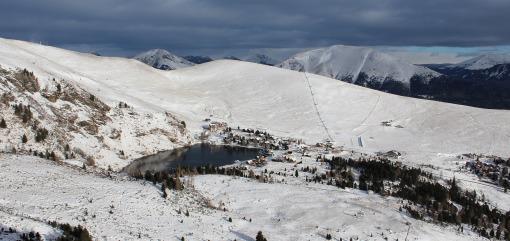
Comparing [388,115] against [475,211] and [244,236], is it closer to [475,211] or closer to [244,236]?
[475,211]

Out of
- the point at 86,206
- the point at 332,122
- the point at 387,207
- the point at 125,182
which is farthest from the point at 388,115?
the point at 86,206

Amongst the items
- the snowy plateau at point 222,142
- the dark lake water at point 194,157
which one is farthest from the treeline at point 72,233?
the dark lake water at point 194,157

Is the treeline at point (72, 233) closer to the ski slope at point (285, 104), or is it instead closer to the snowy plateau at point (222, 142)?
the snowy plateau at point (222, 142)

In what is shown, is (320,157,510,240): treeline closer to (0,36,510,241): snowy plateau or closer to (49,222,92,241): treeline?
(0,36,510,241): snowy plateau

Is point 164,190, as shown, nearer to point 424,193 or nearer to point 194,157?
point 424,193

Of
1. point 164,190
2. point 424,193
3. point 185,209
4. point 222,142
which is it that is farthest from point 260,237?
point 222,142

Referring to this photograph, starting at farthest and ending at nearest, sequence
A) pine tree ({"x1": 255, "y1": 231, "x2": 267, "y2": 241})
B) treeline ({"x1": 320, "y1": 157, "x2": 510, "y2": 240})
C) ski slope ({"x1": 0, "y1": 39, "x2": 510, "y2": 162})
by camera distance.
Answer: ski slope ({"x1": 0, "y1": 39, "x2": 510, "y2": 162}) < treeline ({"x1": 320, "y1": 157, "x2": 510, "y2": 240}) < pine tree ({"x1": 255, "y1": 231, "x2": 267, "y2": 241})

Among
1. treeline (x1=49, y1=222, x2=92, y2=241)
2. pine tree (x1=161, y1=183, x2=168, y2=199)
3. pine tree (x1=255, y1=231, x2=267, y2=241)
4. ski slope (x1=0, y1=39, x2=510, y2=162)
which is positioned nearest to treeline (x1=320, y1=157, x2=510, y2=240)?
pine tree (x1=255, y1=231, x2=267, y2=241)
